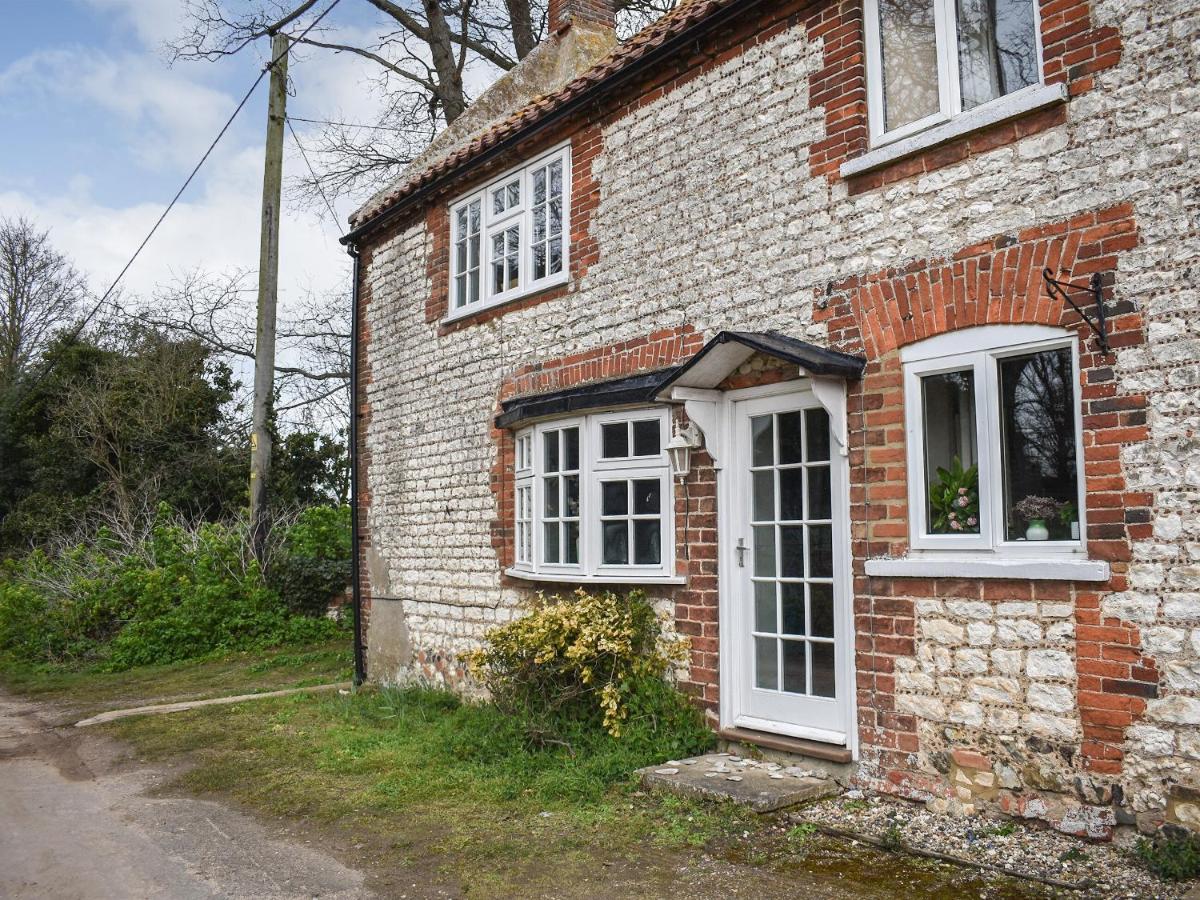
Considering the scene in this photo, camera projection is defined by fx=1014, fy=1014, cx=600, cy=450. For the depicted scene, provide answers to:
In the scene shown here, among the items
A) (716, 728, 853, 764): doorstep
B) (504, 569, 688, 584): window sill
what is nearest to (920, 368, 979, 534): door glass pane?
(716, 728, 853, 764): doorstep

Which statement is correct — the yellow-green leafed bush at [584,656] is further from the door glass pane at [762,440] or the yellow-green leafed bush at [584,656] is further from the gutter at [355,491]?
the gutter at [355,491]

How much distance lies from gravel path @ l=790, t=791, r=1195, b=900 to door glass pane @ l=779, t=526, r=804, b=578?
1507 millimetres

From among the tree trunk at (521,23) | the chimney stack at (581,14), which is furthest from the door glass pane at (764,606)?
the tree trunk at (521,23)

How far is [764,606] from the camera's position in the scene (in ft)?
24.0

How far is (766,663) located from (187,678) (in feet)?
30.9

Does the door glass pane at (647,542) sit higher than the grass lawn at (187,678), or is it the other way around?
the door glass pane at (647,542)

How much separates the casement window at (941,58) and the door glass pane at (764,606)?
3125mm

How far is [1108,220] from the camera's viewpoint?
5.37 m

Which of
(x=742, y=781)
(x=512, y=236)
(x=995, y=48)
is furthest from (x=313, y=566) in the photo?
(x=995, y=48)

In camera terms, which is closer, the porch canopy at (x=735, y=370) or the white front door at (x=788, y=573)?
the porch canopy at (x=735, y=370)

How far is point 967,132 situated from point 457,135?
813 cm

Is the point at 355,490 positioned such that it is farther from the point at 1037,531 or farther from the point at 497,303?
the point at 1037,531

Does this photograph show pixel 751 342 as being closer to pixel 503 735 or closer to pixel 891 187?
pixel 891 187

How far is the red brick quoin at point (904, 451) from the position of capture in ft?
17.1
